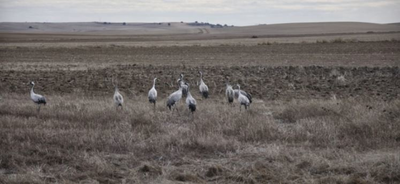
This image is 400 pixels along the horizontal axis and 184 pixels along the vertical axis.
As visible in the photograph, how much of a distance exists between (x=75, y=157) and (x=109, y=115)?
372 centimetres

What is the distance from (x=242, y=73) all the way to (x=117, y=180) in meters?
16.9

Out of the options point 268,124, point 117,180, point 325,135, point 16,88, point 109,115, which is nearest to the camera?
point 117,180

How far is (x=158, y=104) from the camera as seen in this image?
15711mm

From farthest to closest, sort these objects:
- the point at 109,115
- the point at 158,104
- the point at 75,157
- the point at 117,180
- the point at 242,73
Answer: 1. the point at 242,73
2. the point at 158,104
3. the point at 109,115
4. the point at 75,157
5. the point at 117,180

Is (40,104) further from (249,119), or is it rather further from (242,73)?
(242,73)

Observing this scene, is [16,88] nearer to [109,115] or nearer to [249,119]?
[109,115]

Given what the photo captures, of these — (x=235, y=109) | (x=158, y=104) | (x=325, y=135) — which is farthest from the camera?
(x=158, y=104)

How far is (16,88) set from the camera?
64.3 ft

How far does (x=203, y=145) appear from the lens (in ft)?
31.5

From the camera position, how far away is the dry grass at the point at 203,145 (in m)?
7.98

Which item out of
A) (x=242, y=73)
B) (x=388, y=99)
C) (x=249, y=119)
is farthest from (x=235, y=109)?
(x=242, y=73)

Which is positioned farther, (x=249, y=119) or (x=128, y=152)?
(x=249, y=119)

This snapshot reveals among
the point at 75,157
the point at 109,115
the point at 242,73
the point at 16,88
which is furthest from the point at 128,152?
the point at 242,73

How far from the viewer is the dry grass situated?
798cm
